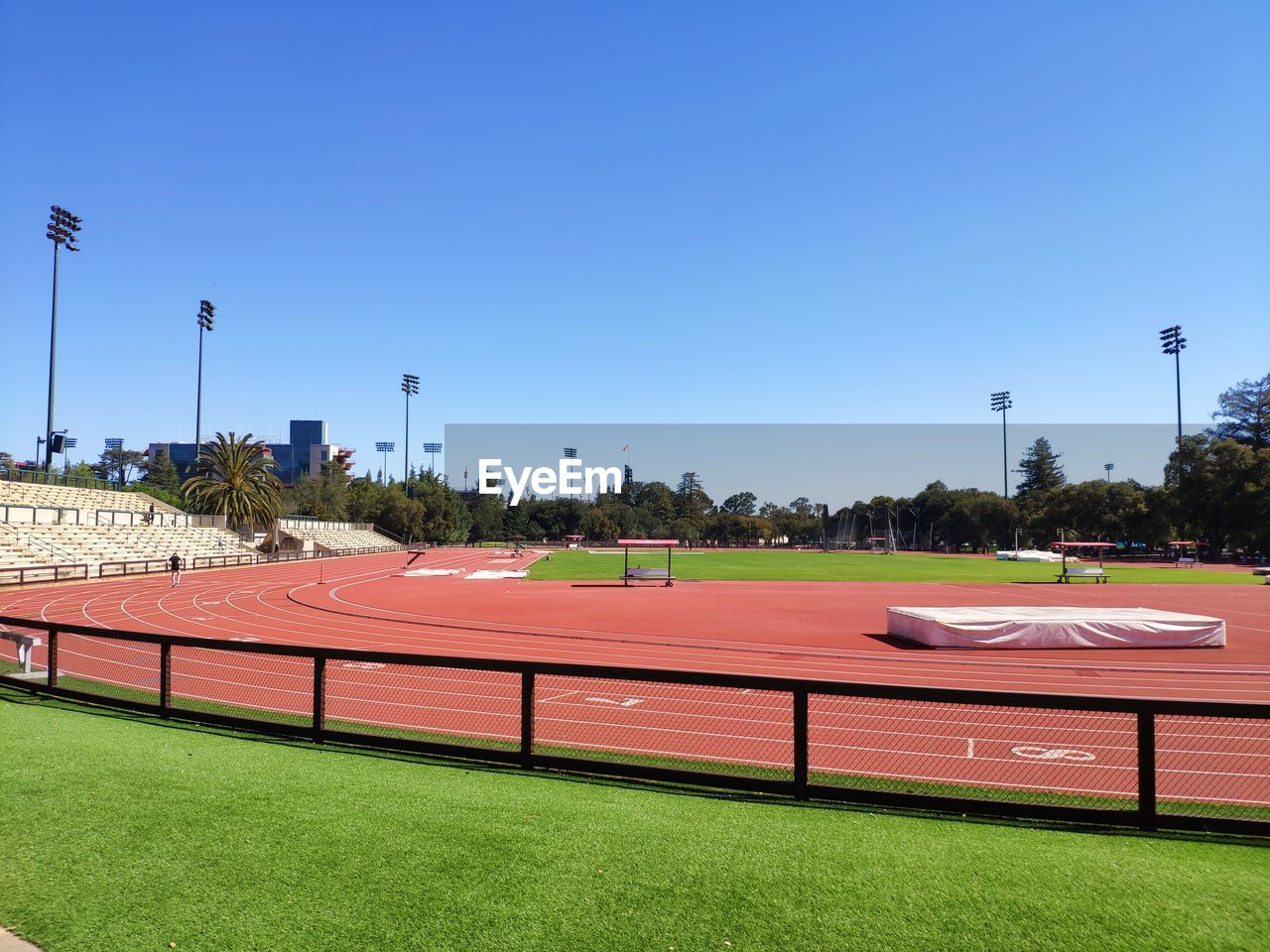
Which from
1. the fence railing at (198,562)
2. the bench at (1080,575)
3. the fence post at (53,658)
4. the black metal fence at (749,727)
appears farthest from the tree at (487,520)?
the fence post at (53,658)

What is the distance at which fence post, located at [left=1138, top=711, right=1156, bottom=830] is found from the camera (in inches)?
222

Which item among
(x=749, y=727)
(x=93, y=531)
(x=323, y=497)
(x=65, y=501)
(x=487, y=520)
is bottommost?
(x=749, y=727)

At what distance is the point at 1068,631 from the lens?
1941 centimetres

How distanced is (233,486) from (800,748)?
75.4 metres

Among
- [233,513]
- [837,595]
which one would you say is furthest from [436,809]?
[233,513]

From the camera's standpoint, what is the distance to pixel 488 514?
14112 centimetres

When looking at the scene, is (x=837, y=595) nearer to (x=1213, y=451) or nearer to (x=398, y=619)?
(x=398, y=619)

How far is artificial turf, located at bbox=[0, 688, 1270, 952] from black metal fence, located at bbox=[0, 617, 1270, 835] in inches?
32.2

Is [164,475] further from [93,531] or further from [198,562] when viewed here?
[198,562]

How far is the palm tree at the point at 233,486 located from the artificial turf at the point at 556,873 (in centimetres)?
7119

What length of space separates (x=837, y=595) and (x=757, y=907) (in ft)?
106

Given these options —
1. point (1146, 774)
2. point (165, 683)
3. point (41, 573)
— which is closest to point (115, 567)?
point (41, 573)

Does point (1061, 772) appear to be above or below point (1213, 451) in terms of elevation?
below

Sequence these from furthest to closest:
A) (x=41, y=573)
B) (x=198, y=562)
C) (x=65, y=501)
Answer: (x=65, y=501) → (x=198, y=562) → (x=41, y=573)
